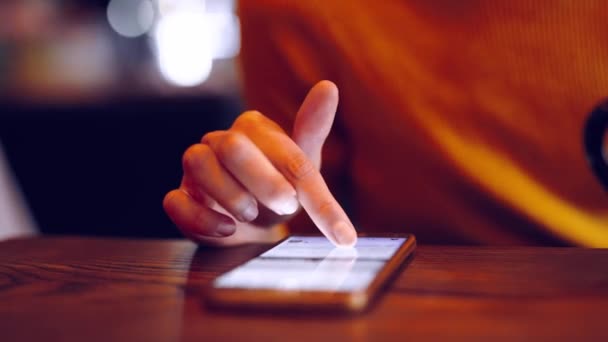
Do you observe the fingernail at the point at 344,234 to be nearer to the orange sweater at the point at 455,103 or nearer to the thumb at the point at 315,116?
the thumb at the point at 315,116

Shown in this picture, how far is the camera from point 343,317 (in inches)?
14.2

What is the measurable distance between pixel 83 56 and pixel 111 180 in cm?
106

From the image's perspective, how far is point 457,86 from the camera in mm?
826

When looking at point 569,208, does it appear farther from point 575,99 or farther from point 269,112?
point 269,112

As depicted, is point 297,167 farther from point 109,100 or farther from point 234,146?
point 109,100

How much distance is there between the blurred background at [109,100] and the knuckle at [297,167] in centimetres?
140

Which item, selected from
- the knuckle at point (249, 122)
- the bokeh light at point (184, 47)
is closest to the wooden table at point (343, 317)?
the knuckle at point (249, 122)

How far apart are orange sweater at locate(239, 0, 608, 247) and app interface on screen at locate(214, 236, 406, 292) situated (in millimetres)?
307

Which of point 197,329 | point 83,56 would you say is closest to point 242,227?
point 197,329

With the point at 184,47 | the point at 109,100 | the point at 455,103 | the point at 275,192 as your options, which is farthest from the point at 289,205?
the point at 184,47

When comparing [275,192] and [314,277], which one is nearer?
[314,277]

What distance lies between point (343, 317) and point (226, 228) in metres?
0.25

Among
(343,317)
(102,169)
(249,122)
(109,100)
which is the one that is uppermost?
(109,100)

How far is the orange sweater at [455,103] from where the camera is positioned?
763 mm
